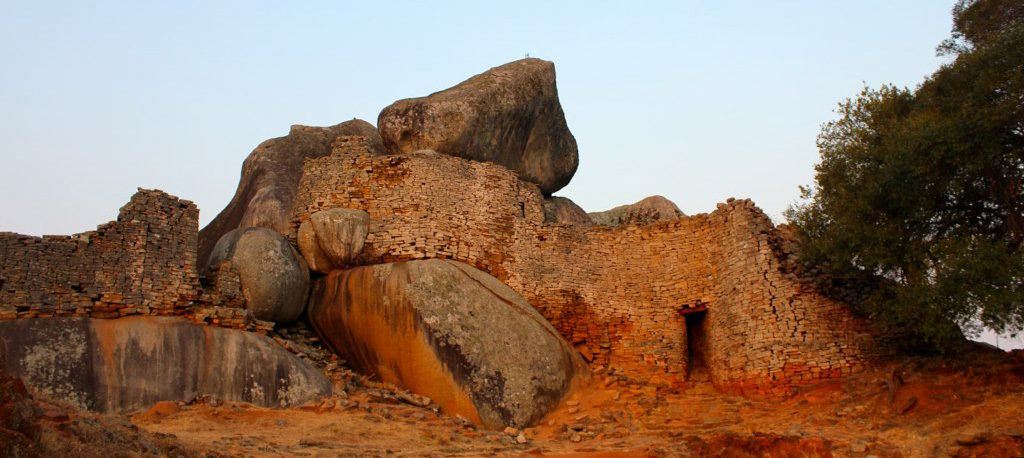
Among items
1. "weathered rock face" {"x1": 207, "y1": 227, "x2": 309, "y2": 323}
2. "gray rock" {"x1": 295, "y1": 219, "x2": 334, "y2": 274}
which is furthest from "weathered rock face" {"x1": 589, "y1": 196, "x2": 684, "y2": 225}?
"weathered rock face" {"x1": 207, "y1": 227, "x2": 309, "y2": 323}

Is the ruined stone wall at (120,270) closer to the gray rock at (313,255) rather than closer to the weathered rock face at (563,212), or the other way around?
the gray rock at (313,255)

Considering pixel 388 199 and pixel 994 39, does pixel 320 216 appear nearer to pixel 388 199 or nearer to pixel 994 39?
pixel 388 199

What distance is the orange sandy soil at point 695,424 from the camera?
53.3ft

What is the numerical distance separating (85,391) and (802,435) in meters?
12.7

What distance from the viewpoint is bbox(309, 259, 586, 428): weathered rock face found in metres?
20.5

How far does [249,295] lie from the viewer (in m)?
21.5

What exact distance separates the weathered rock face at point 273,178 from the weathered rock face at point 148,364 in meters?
6.95

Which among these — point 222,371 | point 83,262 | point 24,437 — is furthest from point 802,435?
point 83,262

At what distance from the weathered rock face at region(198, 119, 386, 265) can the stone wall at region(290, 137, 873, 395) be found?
2.44 metres

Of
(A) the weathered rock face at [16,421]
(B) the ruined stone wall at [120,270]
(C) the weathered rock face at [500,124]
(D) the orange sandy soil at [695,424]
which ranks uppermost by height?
(C) the weathered rock face at [500,124]

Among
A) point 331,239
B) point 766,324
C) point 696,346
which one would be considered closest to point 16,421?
point 331,239

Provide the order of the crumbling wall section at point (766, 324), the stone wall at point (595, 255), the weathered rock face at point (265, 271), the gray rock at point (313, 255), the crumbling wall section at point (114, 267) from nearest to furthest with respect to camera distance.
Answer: the crumbling wall section at point (114, 267), the crumbling wall section at point (766, 324), the weathered rock face at point (265, 271), the stone wall at point (595, 255), the gray rock at point (313, 255)

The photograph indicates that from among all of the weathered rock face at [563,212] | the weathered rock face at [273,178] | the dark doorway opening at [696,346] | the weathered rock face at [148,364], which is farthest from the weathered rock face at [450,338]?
the weathered rock face at [563,212]

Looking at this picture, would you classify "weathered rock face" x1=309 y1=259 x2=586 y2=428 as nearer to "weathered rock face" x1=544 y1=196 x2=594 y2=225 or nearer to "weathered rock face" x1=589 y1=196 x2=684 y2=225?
"weathered rock face" x1=544 y1=196 x2=594 y2=225
